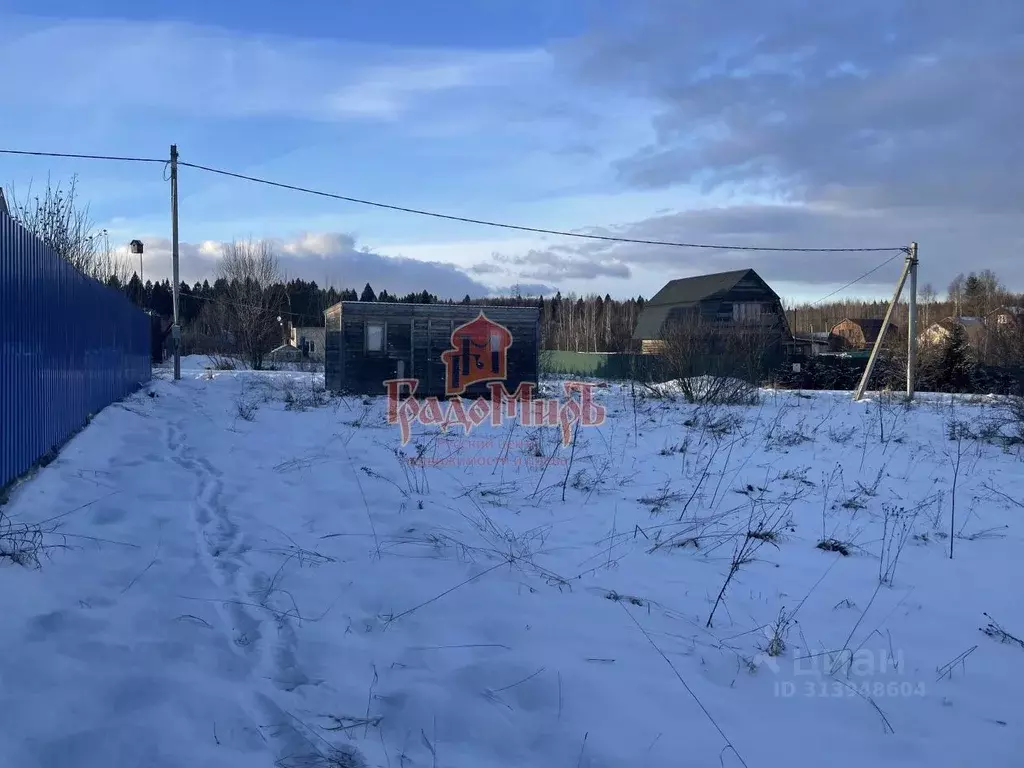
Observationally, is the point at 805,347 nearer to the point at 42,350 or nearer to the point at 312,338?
the point at 312,338

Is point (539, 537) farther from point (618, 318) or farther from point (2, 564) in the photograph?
point (618, 318)

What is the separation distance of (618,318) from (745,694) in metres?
61.9

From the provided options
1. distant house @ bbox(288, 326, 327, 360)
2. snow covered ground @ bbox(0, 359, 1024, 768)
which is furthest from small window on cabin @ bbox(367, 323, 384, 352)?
distant house @ bbox(288, 326, 327, 360)

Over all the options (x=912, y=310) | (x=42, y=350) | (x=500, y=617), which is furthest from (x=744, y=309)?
(x=500, y=617)

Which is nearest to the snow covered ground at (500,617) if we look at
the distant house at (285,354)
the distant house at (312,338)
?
the distant house at (285,354)

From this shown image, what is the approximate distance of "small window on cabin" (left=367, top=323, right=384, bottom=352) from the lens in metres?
15.4

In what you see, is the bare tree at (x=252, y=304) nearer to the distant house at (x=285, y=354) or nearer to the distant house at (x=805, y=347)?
the distant house at (x=285, y=354)

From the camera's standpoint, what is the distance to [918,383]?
21688mm

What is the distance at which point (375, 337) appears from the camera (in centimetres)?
1545

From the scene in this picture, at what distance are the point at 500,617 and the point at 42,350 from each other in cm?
501

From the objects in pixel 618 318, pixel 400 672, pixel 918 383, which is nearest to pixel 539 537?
pixel 400 672

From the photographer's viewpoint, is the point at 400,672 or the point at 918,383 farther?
the point at 918,383

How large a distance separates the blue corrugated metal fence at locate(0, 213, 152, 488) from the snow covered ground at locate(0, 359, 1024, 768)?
356 mm

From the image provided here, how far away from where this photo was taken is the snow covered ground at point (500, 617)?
243 centimetres
